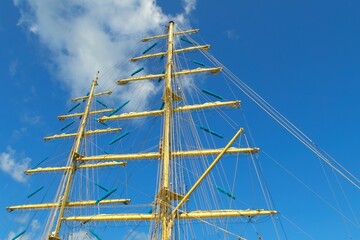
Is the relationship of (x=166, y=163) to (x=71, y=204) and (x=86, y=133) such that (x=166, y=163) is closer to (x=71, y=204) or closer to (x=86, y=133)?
(x=71, y=204)

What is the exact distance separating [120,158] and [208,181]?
690 cm

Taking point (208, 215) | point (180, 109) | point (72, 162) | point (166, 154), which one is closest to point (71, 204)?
point (72, 162)

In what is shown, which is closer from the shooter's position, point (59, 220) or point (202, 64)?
point (202, 64)

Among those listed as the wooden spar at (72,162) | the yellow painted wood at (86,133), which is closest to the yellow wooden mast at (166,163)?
the wooden spar at (72,162)

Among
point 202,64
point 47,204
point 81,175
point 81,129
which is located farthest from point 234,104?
point 47,204

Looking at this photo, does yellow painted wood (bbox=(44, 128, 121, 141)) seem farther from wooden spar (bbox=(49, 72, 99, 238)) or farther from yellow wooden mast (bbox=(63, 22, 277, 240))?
yellow wooden mast (bbox=(63, 22, 277, 240))

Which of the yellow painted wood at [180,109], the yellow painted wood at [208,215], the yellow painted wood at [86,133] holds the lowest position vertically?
the yellow painted wood at [208,215]

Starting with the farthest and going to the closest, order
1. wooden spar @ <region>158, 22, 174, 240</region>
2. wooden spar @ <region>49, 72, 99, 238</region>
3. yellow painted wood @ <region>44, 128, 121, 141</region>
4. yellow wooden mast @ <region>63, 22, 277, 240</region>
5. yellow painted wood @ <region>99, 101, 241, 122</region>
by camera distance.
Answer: yellow painted wood @ <region>44, 128, 121, 141</region>
wooden spar @ <region>49, 72, 99, 238</region>
yellow painted wood @ <region>99, 101, 241, 122</region>
yellow wooden mast @ <region>63, 22, 277, 240</region>
wooden spar @ <region>158, 22, 174, 240</region>

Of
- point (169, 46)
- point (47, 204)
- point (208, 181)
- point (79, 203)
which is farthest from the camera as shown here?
point (47, 204)

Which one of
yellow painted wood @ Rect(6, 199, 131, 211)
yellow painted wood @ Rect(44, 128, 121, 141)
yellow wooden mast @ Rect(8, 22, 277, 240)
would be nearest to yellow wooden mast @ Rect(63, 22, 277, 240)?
yellow wooden mast @ Rect(8, 22, 277, 240)

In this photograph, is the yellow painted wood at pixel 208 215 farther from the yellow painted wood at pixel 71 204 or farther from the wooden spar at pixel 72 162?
the yellow painted wood at pixel 71 204

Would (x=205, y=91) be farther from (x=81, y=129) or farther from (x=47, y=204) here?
(x=47, y=204)

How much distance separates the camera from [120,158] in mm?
22562

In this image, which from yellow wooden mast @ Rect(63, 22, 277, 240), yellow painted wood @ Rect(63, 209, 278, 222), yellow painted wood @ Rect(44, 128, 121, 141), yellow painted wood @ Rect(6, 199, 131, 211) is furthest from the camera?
yellow painted wood @ Rect(44, 128, 121, 141)
